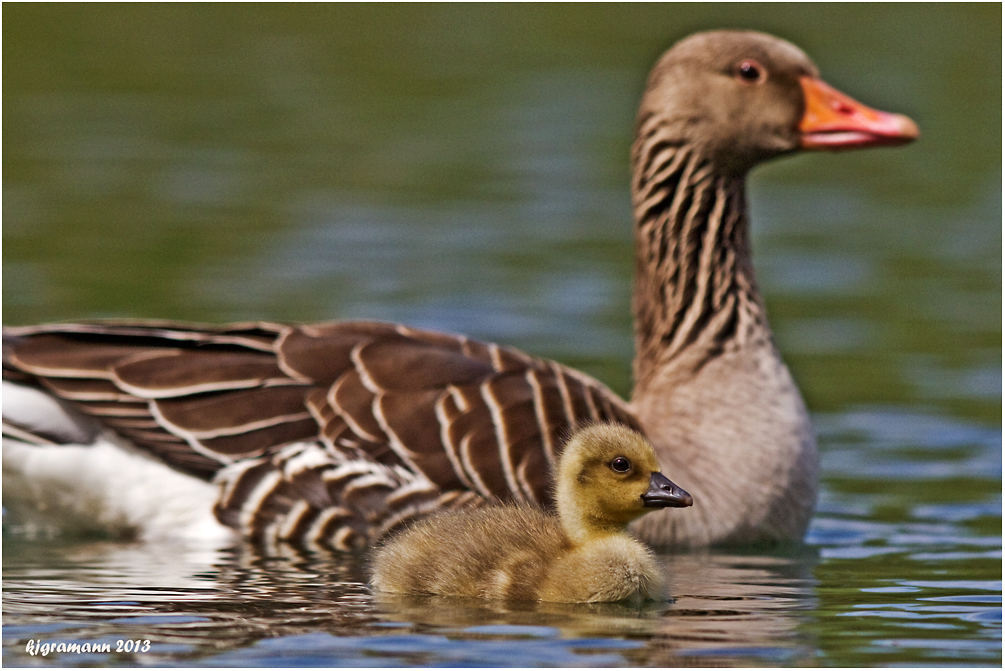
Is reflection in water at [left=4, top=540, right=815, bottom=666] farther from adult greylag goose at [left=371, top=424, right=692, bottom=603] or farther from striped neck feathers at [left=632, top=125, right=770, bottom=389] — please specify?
striped neck feathers at [left=632, top=125, right=770, bottom=389]

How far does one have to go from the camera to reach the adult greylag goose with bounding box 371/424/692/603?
7.28 metres

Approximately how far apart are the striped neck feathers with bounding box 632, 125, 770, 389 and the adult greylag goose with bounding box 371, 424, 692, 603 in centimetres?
288

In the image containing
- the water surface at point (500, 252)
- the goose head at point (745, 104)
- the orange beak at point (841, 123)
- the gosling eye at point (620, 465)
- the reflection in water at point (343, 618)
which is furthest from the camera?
the goose head at point (745, 104)

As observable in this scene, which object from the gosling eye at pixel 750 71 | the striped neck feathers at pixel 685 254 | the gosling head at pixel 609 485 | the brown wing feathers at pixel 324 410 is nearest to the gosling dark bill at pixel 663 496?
the gosling head at pixel 609 485

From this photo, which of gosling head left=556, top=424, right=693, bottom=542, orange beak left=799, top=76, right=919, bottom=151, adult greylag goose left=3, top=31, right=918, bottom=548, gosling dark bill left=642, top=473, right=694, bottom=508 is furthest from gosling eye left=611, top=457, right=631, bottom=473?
orange beak left=799, top=76, right=919, bottom=151

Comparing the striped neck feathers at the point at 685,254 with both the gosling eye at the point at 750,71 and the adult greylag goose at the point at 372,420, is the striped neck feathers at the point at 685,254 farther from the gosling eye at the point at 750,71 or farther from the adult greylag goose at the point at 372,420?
the gosling eye at the point at 750,71

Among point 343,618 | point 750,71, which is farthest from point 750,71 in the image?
point 343,618

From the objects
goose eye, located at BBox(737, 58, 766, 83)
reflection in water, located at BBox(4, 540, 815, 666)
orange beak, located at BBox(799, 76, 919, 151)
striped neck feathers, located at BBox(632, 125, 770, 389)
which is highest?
goose eye, located at BBox(737, 58, 766, 83)

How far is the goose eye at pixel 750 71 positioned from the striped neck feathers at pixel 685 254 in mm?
476

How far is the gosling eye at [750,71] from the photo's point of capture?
1038 centimetres

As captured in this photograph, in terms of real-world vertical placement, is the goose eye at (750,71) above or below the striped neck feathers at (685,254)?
above

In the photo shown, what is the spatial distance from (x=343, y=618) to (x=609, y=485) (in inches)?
46.3

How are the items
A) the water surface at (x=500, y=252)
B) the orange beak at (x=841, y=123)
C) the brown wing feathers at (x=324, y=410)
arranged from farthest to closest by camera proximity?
the orange beak at (x=841, y=123), the brown wing feathers at (x=324, y=410), the water surface at (x=500, y=252)

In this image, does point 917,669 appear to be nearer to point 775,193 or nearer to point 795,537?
point 795,537
